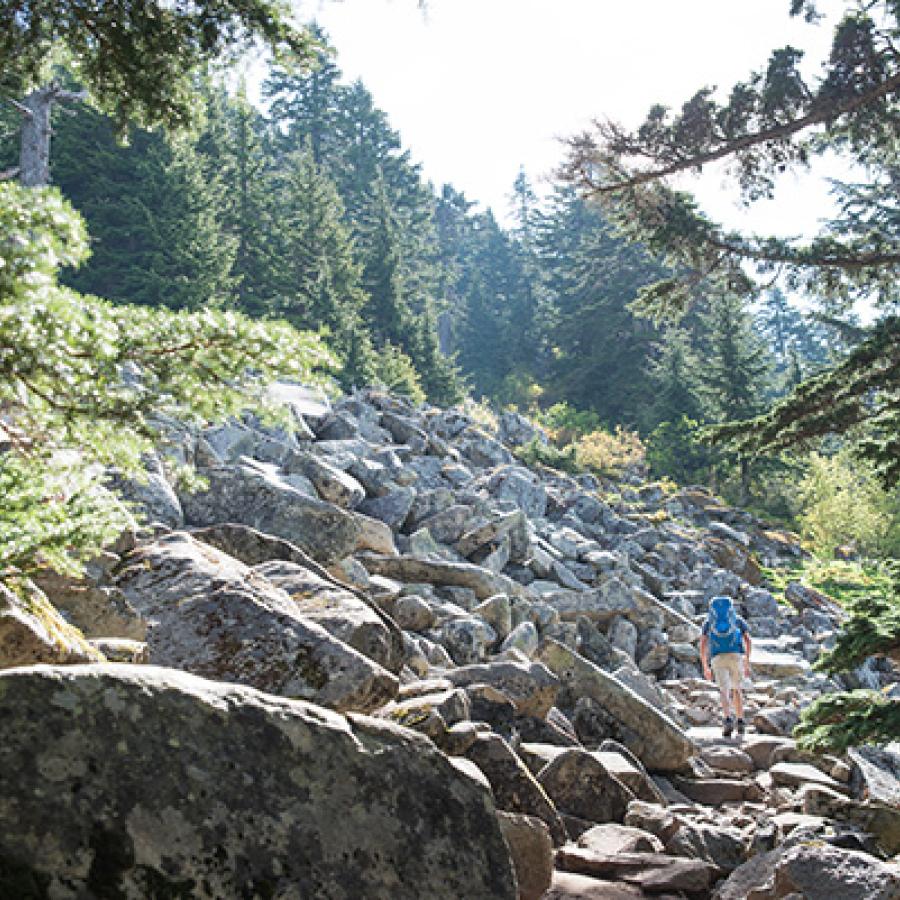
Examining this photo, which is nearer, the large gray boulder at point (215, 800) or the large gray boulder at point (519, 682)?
the large gray boulder at point (215, 800)

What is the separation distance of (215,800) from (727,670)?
8.76 metres

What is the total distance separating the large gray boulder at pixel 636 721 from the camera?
23.5 feet

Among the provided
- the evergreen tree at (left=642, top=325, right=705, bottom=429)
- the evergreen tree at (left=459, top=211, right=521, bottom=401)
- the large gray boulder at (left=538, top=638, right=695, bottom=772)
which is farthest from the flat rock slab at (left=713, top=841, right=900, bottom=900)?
the evergreen tree at (left=459, top=211, right=521, bottom=401)

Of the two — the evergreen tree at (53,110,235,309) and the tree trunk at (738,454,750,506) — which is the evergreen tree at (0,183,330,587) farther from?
the tree trunk at (738,454,750,506)

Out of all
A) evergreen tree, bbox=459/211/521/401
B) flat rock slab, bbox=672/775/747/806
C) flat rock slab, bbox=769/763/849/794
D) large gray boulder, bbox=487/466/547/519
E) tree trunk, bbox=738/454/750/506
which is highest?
evergreen tree, bbox=459/211/521/401

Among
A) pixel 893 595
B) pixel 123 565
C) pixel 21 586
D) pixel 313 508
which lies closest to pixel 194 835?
pixel 21 586

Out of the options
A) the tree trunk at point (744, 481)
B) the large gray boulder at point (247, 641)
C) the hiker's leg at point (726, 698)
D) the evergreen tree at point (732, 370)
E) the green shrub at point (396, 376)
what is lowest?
the hiker's leg at point (726, 698)

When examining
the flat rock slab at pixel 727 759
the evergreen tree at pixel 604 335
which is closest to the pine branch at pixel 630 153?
the flat rock slab at pixel 727 759

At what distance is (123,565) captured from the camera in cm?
513

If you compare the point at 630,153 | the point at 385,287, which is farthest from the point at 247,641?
the point at 385,287

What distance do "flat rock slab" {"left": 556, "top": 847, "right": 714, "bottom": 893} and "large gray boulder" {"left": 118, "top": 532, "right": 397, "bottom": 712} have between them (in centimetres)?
124

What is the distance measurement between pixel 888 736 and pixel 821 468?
1083 inches

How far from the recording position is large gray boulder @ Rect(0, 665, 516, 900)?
2.12 meters

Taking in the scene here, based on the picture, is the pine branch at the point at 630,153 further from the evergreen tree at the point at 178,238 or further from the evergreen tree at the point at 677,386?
the evergreen tree at the point at 677,386
